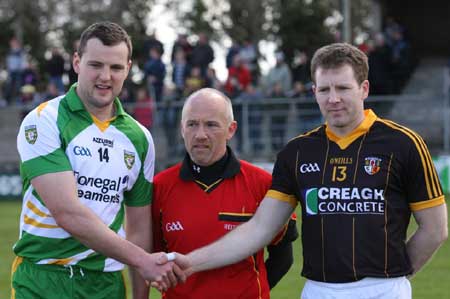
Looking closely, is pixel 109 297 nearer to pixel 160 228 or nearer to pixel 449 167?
pixel 160 228

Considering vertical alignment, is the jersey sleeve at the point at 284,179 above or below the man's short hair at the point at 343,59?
below

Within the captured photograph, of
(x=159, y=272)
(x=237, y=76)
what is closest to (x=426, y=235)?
(x=159, y=272)

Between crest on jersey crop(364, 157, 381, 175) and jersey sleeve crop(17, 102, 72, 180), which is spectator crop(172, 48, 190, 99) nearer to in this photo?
jersey sleeve crop(17, 102, 72, 180)

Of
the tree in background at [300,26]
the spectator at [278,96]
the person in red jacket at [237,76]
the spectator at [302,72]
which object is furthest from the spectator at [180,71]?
the tree in background at [300,26]

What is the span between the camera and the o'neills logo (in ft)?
16.1

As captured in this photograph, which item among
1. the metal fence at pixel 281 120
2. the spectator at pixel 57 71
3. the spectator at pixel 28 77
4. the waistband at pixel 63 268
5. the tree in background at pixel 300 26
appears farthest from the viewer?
the tree in background at pixel 300 26

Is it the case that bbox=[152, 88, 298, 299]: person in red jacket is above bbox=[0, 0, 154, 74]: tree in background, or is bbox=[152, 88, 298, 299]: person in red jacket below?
below

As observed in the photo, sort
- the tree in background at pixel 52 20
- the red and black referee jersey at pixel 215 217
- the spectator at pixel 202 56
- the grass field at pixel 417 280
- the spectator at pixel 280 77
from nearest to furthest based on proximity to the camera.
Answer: the red and black referee jersey at pixel 215 217 → the grass field at pixel 417 280 → the spectator at pixel 202 56 → the spectator at pixel 280 77 → the tree in background at pixel 52 20

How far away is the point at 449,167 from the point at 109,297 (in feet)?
53.2

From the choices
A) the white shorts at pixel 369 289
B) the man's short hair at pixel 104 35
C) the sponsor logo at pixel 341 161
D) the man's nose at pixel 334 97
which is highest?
the man's short hair at pixel 104 35

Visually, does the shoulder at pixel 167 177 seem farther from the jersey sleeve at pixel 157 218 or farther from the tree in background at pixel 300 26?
the tree in background at pixel 300 26

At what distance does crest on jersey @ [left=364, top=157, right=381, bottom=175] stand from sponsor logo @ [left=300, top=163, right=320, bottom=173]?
0.86 feet

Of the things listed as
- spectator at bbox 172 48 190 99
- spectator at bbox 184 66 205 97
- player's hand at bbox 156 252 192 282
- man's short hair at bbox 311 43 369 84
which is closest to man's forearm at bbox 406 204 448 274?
man's short hair at bbox 311 43 369 84

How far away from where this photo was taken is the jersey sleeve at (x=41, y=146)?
514 centimetres
